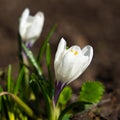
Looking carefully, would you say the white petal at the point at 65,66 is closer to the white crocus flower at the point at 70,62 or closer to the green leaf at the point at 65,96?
the white crocus flower at the point at 70,62

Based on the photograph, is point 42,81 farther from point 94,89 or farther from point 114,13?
point 114,13

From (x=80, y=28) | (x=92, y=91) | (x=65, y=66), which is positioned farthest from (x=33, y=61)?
(x=80, y=28)

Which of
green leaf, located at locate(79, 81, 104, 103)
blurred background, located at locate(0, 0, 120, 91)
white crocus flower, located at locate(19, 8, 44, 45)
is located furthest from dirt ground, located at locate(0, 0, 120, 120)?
green leaf, located at locate(79, 81, 104, 103)

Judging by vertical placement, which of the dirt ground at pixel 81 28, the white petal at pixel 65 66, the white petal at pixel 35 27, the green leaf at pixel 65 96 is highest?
the white petal at pixel 35 27

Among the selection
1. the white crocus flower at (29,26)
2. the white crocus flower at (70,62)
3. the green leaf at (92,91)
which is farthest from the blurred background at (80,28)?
the white crocus flower at (70,62)

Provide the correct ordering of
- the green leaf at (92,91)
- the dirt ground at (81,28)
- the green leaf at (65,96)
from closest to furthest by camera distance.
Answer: the green leaf at (92,91) → the green leaf at (65,96) → the dirt ground at (81,28)

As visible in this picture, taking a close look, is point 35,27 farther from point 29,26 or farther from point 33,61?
point 33,61
